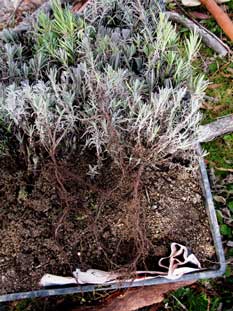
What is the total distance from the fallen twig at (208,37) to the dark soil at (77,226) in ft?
3.96

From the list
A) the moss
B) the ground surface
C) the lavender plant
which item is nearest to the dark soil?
the lavender plant

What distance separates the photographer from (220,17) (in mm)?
3314

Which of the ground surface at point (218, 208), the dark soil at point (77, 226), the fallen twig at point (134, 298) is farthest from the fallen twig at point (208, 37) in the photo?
the fallen twig at point (134, 298)

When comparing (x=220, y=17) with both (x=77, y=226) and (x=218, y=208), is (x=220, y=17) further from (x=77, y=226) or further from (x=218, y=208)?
(x=77, y=226)

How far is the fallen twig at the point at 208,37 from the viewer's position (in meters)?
3.25

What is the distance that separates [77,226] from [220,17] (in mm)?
1635

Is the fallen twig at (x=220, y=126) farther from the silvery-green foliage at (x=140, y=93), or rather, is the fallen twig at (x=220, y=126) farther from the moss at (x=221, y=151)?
the silvery-green foliage at (x=140, y=93)

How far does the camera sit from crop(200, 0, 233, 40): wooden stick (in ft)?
10.8

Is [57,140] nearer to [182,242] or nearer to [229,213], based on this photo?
[182,242]

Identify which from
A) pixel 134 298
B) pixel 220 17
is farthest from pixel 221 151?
pixel 134 298

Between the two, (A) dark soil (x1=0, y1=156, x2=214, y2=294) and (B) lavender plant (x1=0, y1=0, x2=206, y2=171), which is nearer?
(B) lavender plant (x1=0, y1=0, x2=206, y2=171)

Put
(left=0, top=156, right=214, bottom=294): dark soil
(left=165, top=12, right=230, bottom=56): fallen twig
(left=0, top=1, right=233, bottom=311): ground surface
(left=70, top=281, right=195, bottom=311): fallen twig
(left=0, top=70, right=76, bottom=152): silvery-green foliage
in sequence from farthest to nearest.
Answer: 1. (left=165, top=12, right=230, bottom=56): fallen twig
2. (left=0, top=1, right=233, bottom=311): ground surface
3. (left=70, top=281, right=195, bottom=311): fallen twig
4. (left=0, top=156, right=214, bottom=294): dark soil
5. (left=0, top=70, right=76, bottom=152): silvery-green foliage

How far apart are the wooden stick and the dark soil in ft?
4.36

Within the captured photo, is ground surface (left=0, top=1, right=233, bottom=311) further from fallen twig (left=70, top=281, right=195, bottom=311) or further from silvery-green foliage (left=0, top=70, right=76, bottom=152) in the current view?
silvery-green foliage (left=0, top=70, right=76, bottom=152)
